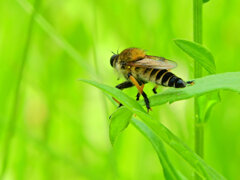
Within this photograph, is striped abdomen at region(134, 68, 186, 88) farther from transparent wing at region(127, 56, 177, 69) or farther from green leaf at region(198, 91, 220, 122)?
green leaf at region(198, 91, 220, 122)

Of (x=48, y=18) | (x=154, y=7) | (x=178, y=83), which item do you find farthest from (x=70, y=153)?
(x=178, y=83)

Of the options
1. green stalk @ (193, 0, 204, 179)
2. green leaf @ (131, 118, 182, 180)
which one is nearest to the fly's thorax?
green leaf @ (131, 118, 182, 180)

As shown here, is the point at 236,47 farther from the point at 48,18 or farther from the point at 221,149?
the point at 48,18

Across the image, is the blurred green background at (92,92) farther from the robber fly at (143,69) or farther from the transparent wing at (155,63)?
the transparent wing at (155,63)

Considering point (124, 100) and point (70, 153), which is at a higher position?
point (124, 100)

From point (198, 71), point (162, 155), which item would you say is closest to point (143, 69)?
point (198, 71)

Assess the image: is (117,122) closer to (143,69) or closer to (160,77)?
(160,77)

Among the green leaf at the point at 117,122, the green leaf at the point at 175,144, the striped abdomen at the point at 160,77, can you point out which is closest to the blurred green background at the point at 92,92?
the striped abdomen at the point at 160,77
